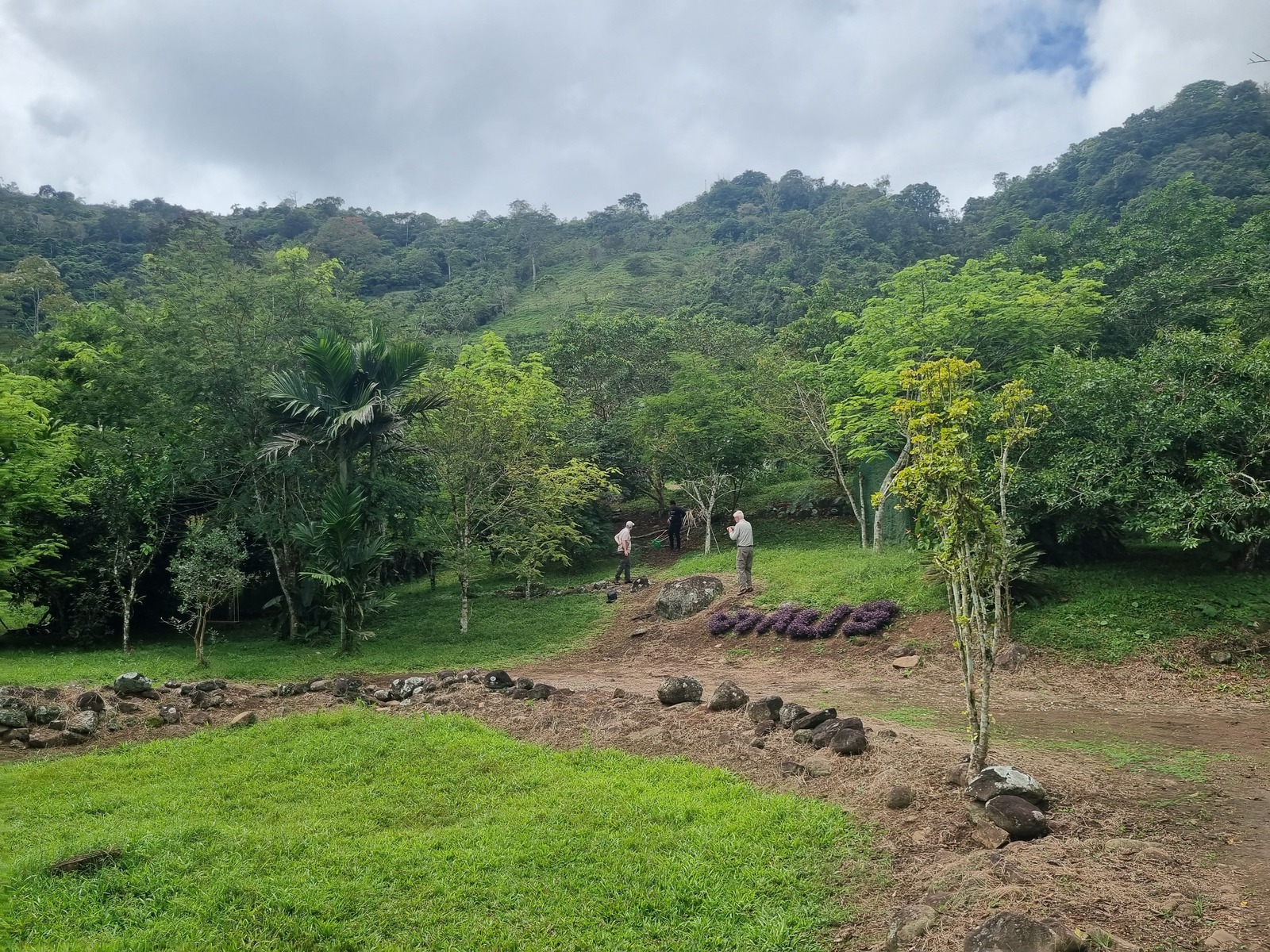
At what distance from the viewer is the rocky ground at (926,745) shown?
4.05 meters

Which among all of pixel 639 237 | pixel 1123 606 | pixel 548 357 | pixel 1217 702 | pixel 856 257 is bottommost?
pixel 1217 702

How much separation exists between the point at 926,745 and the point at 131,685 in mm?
10347

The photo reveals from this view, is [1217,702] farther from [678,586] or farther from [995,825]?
[678,586]

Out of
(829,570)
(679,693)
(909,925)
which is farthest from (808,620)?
(909,925)

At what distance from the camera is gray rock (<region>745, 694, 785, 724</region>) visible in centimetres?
823

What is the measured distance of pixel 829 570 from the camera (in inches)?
640

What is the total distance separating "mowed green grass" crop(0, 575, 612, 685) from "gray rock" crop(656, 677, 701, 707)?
5950 mm

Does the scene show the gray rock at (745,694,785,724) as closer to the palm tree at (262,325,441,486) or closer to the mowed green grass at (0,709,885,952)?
the mowed green grass at (0,709,885,952)

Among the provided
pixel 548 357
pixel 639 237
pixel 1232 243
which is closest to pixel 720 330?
pixel 548 357

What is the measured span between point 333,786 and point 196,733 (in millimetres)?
2893

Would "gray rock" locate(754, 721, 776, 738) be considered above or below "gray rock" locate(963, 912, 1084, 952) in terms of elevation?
below

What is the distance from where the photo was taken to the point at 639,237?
84.2 metres

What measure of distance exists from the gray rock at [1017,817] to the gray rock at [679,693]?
4.69m

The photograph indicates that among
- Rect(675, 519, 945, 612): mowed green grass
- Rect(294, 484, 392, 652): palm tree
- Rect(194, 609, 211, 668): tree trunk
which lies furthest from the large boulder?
Rect(194, 609, 211, 668): tree trunk
